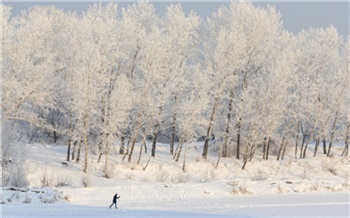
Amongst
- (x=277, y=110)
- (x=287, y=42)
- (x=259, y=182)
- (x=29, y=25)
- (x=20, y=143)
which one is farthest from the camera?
(x=287, y=42)

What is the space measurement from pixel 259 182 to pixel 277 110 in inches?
400

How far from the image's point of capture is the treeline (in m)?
26.4

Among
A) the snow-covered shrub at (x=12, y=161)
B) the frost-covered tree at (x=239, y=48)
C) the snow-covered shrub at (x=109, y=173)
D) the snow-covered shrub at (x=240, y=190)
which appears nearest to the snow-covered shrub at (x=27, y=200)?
the snow-covered shrub at (x=12, y=161)

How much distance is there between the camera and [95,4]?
30.4 meters

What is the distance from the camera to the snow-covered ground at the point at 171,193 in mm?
14594

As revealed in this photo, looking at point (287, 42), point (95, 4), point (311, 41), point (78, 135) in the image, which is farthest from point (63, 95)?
point (311, 41)

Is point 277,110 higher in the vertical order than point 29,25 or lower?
lower

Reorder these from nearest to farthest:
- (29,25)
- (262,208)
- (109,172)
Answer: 1. (262,208)
2. (109,172)
3. (29,25)

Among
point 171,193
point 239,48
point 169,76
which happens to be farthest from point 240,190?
point 239,48

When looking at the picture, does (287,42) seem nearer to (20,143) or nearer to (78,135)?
(78,135)

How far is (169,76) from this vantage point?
101ft

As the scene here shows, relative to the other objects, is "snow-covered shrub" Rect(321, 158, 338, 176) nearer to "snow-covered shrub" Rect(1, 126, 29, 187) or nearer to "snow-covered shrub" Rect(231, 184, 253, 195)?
"snow-covered shrub" Rect(231, 184, 253, 195)

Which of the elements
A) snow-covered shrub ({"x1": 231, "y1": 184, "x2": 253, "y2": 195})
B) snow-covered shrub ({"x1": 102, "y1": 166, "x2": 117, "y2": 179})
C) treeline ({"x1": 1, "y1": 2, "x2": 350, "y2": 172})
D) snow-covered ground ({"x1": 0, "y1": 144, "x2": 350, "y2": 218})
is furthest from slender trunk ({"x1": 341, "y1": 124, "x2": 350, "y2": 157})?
snow-covered shrub ({"x1": 102, "y1": 166, "x2": 117, "y2": 179})

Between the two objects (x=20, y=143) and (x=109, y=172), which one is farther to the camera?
(x=109, y=172)
